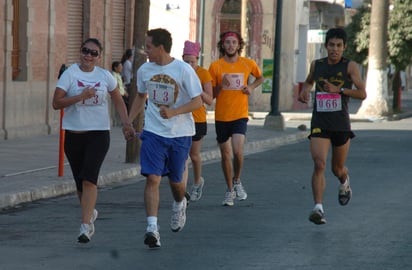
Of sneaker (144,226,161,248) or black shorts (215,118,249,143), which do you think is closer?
sneaker (144,226,161,248)

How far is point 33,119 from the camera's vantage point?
79.4 ft

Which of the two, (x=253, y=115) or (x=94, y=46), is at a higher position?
(x=94, y=46)

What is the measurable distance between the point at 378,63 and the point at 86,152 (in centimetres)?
2925

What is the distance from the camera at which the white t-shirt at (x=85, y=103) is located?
34.4 ft

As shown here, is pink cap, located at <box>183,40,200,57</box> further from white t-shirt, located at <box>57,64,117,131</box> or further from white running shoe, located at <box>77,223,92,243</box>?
white running shoe, located at <box>77,223,92,243</box>

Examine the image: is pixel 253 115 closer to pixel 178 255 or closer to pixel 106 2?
pixel 106 2

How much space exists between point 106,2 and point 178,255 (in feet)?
62.7

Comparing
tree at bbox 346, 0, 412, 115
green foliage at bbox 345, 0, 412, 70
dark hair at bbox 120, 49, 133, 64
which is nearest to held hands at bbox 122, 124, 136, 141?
dark hair at bbox 120, 49, 133, 64

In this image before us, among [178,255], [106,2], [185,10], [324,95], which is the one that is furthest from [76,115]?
[185,10]

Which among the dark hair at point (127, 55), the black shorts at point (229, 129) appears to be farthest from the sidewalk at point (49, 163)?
the black shorts at point (229, 129)

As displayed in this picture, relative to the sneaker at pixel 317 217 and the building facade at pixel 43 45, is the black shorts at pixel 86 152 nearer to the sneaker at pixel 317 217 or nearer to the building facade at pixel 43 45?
the sneaker at pixel 317 217

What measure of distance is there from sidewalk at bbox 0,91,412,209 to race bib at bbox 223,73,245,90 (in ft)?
8.10

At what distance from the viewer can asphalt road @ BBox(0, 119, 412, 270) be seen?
945 cm

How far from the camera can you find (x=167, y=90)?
10344 mm
